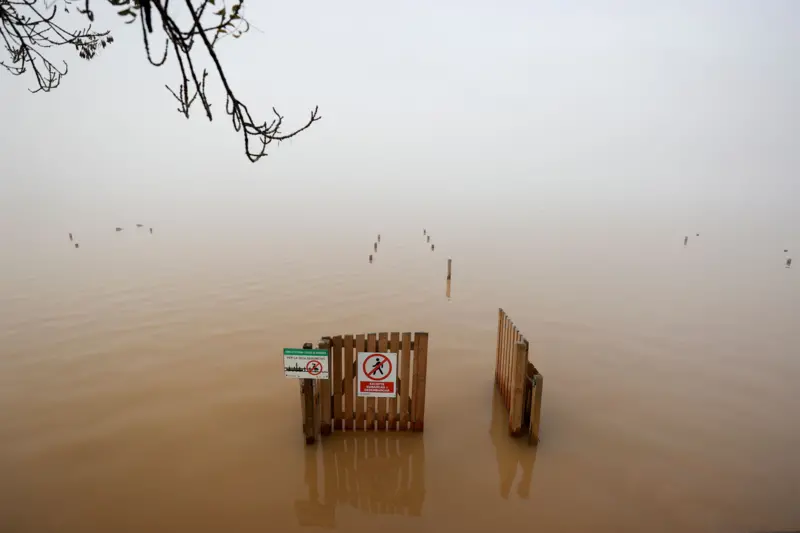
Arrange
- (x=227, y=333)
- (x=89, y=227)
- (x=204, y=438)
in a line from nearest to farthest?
1. (x=204, y=438)
2. (x=227, y=333)
3. (x=89, y=227)

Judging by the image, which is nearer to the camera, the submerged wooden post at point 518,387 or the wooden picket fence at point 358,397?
the wooden picket fence at point 358,397

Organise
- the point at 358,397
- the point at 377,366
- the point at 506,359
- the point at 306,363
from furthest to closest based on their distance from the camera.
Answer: the point at 506,359
the point at 358,397
the point at 377,366
the point at 306,363

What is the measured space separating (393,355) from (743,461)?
4.86m

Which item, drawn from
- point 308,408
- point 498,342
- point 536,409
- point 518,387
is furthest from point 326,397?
point 498,342

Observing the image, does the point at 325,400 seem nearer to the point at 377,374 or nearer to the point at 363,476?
the point at 377,374

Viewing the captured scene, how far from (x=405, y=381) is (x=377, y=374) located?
0.40 meters

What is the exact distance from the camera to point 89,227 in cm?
2664

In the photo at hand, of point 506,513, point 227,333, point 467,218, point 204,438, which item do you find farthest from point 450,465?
point 467,218

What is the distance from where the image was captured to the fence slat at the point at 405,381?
5.39m

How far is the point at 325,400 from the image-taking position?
18.4 ft

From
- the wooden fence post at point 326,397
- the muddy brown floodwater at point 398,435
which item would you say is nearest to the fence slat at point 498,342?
the muddy brown floodwater at point 398,435

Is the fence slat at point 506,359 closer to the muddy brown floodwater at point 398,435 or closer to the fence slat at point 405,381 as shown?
the muddy brown floodwater at point 398,435

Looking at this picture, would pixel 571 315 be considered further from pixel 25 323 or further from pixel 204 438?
pixel 25 323

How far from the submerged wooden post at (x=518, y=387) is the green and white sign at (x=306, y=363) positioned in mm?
2480
